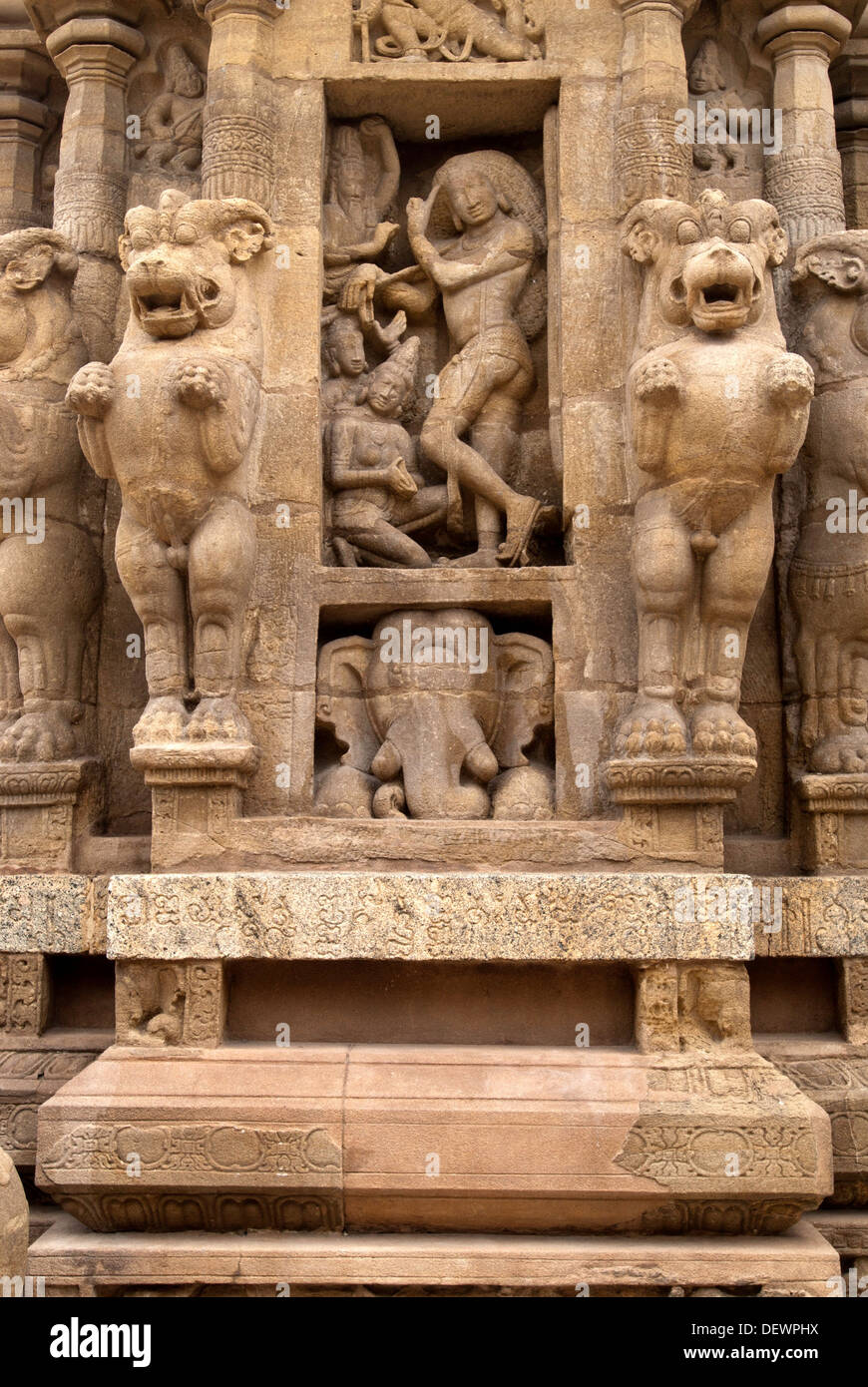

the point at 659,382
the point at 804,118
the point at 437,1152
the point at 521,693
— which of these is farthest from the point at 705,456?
the point at 437,1152

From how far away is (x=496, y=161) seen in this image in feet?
25.0

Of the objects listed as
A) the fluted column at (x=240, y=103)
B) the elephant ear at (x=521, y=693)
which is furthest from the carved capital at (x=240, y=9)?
the elephant ear at (x=521, y=693)

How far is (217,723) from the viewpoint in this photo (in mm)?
6375

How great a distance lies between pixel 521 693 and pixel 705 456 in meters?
1.44

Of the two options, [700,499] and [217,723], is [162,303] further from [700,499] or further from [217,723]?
[700,499]

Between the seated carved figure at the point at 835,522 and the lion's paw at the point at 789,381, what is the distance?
0.74 meters

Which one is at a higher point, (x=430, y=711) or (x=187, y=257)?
(x=187, y=257)

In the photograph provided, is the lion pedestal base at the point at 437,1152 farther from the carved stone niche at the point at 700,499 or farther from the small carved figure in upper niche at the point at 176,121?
the small carved figure in upper niche at the point at 176,121

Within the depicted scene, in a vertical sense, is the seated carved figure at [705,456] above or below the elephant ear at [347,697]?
above

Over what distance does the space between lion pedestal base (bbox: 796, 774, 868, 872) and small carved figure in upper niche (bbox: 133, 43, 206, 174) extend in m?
4.67

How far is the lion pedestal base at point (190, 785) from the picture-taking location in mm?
6258

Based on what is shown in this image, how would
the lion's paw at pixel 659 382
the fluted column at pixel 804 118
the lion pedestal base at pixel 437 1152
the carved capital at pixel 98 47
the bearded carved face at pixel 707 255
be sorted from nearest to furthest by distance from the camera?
the lion pedestal base at pixel 437 1152 < the lion's paw at pixel 659 382 < the bearded carved face at pixel 707 255 < the fluted column at pixel 804 118 < the carved capital at pixel 98 47

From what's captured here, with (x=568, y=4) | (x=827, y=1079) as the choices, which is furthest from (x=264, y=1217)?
(x=568, y=4)

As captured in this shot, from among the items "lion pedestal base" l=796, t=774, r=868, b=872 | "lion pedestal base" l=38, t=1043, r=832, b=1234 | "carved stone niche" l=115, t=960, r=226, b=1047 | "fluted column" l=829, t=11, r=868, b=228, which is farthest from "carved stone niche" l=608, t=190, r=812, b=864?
"fluted column" l=829, t=11, r=868, b=228
